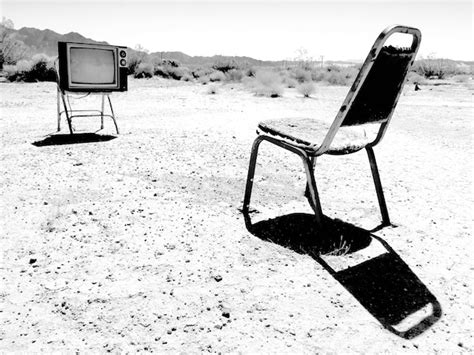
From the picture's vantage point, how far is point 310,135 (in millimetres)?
2814

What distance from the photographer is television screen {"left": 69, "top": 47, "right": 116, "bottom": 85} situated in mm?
5363

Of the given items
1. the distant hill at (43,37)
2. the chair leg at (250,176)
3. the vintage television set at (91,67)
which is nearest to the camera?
the chair leg at (250,176)

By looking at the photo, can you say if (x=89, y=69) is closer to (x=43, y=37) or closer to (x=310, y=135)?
(x=310, y=135)

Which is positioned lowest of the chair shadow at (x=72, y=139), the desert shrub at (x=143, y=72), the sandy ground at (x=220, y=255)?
the sandy ground at (x=220, y=255)

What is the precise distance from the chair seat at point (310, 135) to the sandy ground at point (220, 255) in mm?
616

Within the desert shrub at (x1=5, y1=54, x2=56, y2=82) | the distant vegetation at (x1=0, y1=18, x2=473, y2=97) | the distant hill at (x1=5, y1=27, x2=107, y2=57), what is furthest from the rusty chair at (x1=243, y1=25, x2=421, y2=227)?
the distant hill at (x1=5, y1=27, x2=107, y2=57)

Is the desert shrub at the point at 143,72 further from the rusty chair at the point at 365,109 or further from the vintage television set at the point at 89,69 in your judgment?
the rusty chair at the point at 365,109

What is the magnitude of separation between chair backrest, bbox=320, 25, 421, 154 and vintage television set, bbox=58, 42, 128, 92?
13.5 ft

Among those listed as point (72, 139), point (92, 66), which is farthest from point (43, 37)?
point (72, 139)

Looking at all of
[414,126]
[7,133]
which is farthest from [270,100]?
[7,133]

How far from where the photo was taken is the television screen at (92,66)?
5.36m

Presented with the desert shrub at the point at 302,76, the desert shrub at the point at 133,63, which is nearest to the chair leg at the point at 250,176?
the desert shrub at the point at 133,63

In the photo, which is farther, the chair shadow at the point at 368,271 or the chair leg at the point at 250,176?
the chair leg at the point at 250,176

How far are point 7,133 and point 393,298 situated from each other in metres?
5.25
